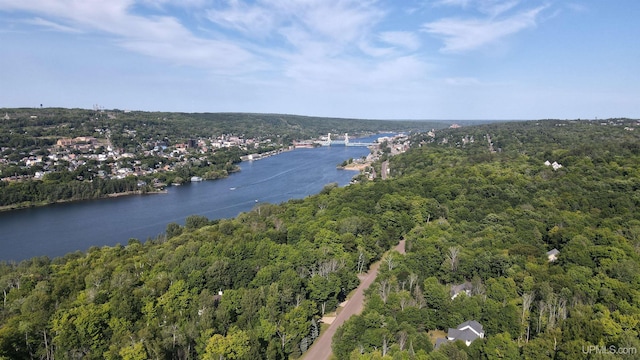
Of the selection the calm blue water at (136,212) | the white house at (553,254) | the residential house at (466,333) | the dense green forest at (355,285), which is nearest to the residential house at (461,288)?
the dense green forest at (355,285)

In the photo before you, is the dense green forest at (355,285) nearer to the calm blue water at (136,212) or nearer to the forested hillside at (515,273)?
Answer: the forested hillside at (515,273)

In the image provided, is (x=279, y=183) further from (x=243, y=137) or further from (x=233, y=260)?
(x=243, y=137)

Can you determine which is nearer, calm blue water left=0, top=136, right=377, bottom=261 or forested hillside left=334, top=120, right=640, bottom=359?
forested hillside left=334, top=120, right=640, bottom=359

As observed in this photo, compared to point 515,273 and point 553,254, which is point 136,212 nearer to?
point 515,273

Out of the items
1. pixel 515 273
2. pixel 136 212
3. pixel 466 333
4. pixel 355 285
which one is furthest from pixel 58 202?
pixel 515 273

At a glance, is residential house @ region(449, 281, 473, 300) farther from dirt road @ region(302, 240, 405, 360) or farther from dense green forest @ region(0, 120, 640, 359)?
dirt road @ region(302, 240, 405, 360)

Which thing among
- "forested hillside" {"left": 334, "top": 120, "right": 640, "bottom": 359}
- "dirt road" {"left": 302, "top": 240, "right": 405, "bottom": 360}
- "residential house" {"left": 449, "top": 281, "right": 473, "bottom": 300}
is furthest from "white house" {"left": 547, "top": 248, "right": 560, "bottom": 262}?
"dirt road" {"left": 302, "top": 240, "right": 405, "bottom": 360}

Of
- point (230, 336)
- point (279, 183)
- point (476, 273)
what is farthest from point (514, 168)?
point (230, 336)
